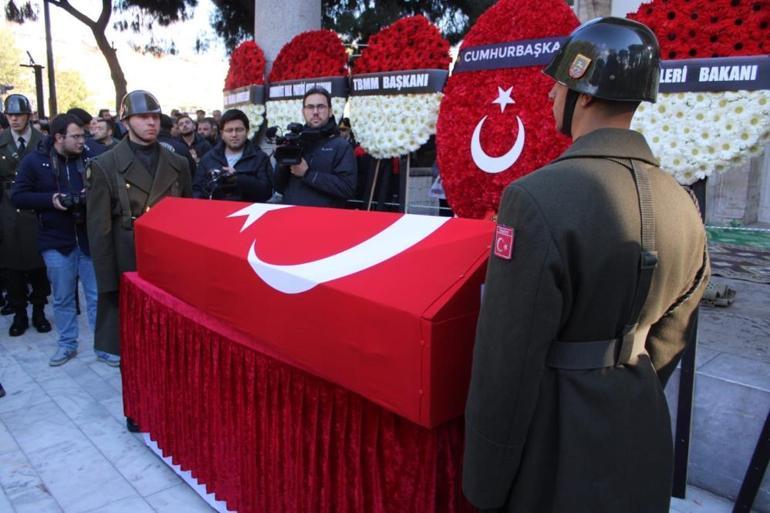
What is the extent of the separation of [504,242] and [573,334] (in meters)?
0.23

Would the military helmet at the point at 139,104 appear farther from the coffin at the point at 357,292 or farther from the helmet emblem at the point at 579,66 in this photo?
the helmet emblem at the point at 579,66

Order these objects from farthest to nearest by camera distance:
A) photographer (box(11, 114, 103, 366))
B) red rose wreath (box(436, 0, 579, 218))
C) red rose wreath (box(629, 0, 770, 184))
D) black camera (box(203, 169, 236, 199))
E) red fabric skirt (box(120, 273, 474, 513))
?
1. photographer (box(11, 114, 103, 366))
2. black camera (box(203, 169, 236, 199))
3. red rose wreath (box(436, 0, 579, 218))
4. red rose wreath (box(629, 0, 770, 184))
5. red fabric skirt (box(120, 273, 474, 513))

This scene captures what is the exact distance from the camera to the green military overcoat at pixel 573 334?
106cm

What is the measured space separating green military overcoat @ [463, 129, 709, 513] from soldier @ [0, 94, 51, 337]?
4507 mm

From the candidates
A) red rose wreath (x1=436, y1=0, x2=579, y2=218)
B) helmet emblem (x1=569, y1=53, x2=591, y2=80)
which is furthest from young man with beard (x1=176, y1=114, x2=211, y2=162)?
helmet emblem (x1=569, y1=53, x2=591, y2=80)

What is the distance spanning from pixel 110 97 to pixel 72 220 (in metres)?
68.6

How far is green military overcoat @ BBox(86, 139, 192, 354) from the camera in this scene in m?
3.07

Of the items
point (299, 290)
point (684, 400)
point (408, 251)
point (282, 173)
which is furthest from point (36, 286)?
point (684, 400)

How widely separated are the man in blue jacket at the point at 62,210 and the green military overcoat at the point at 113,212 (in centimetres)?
92

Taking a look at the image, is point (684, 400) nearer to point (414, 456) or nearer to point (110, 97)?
point (414, 456)

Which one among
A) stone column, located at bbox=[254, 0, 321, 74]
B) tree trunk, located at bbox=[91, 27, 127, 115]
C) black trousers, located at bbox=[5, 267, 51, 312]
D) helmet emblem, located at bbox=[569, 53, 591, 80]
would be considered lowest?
black trousers, located at bbox=[5, 267, 51, 312]

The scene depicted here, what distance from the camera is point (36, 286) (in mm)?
4754

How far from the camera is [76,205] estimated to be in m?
3.86

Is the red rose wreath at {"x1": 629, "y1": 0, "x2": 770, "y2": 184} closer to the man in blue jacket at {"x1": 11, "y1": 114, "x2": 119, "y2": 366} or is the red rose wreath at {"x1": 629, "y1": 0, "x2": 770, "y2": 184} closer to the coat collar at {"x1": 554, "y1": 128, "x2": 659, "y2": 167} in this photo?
the coat collar at {"x1": 554, "y1": 128, "x2": 659, "y2": 167}
